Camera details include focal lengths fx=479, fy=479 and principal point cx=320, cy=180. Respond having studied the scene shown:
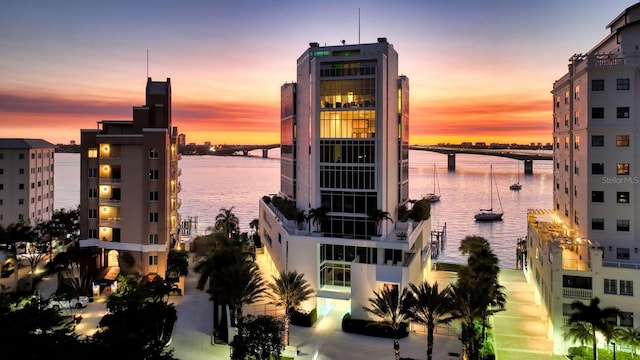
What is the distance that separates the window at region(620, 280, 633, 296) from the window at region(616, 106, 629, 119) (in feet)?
35.8

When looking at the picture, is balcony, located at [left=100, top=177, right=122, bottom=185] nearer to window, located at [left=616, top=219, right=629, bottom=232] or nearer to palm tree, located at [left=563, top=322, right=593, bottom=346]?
palm tree, located at [left=563, top=322, right=593, bottom=346]

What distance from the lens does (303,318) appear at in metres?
30.0

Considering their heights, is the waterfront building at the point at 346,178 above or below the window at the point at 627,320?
above

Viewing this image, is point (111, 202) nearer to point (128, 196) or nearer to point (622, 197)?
point (128, 196)

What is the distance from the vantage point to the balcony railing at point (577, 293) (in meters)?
26.5

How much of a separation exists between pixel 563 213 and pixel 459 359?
61.5ft

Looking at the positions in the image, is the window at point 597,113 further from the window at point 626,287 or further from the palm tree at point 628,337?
the palm tree at point 628,337

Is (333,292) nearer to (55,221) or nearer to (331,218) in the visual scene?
(331,218)

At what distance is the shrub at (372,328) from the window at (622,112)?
1900cm

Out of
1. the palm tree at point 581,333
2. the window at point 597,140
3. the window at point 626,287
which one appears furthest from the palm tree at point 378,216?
the window at point 626,287

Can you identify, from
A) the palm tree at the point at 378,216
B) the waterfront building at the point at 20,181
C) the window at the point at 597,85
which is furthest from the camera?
the waterfront building at the point at 20,181

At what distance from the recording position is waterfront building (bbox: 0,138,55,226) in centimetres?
5741

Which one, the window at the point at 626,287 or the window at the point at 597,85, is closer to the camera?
the window at the point at 626,287

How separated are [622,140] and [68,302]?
126 ft
